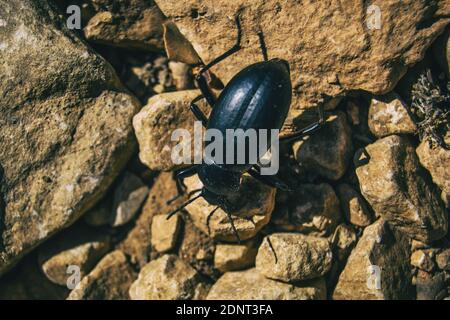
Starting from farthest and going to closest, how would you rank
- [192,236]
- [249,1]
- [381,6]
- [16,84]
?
[192,236] → [16,84] → [249,1] → [381,6]

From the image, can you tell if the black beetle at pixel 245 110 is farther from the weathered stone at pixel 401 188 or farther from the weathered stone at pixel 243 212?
the weathered stone at pixel 401 188

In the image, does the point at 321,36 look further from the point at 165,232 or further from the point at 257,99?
the point at 165,232

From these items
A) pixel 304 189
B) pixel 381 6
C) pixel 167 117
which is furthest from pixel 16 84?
pixel 381 6

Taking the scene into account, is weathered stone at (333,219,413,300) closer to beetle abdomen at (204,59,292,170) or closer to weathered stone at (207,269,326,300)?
weathered stone at (207,269,326,300)

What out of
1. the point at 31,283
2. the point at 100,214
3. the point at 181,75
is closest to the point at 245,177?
the point at 181,75

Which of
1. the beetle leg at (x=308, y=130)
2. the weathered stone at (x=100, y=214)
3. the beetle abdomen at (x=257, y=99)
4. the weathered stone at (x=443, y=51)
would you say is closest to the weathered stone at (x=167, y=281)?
the weathered stone at (x=100, y=214)

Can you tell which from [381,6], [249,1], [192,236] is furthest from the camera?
[192,236]
